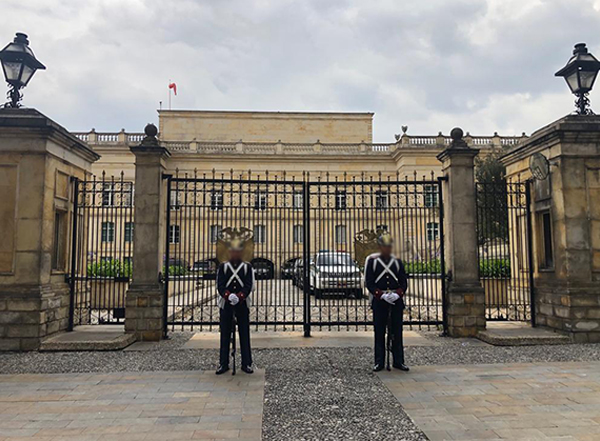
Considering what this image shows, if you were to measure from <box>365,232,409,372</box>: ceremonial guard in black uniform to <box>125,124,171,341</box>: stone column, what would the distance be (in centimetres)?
427

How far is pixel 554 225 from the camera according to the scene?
28.4 ft

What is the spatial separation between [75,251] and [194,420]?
19.3ft

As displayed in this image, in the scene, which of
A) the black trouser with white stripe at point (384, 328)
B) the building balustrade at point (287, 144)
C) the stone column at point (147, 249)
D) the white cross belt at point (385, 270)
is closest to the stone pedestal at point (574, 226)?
the black trouser with white stripe at point (384, 328)

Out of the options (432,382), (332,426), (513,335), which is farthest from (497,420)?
(513,335)

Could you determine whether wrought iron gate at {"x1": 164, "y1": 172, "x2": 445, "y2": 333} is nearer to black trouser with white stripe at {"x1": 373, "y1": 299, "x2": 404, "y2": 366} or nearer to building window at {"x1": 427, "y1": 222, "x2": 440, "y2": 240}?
building window at {"x1": 427, "y1": 222, "x2": 440, "y2": 240}

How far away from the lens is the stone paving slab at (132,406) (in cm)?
415

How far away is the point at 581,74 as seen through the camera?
8.77 m

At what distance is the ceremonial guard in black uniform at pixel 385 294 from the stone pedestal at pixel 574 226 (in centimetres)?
401

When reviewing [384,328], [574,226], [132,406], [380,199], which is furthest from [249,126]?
[132,406]

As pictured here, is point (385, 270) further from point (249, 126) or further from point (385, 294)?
point (249, 126)

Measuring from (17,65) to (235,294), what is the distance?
6.50 m

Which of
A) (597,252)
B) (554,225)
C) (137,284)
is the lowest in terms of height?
(137,284)

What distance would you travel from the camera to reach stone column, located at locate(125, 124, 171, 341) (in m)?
8.30

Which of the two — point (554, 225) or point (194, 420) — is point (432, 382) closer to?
point (194, 420)
